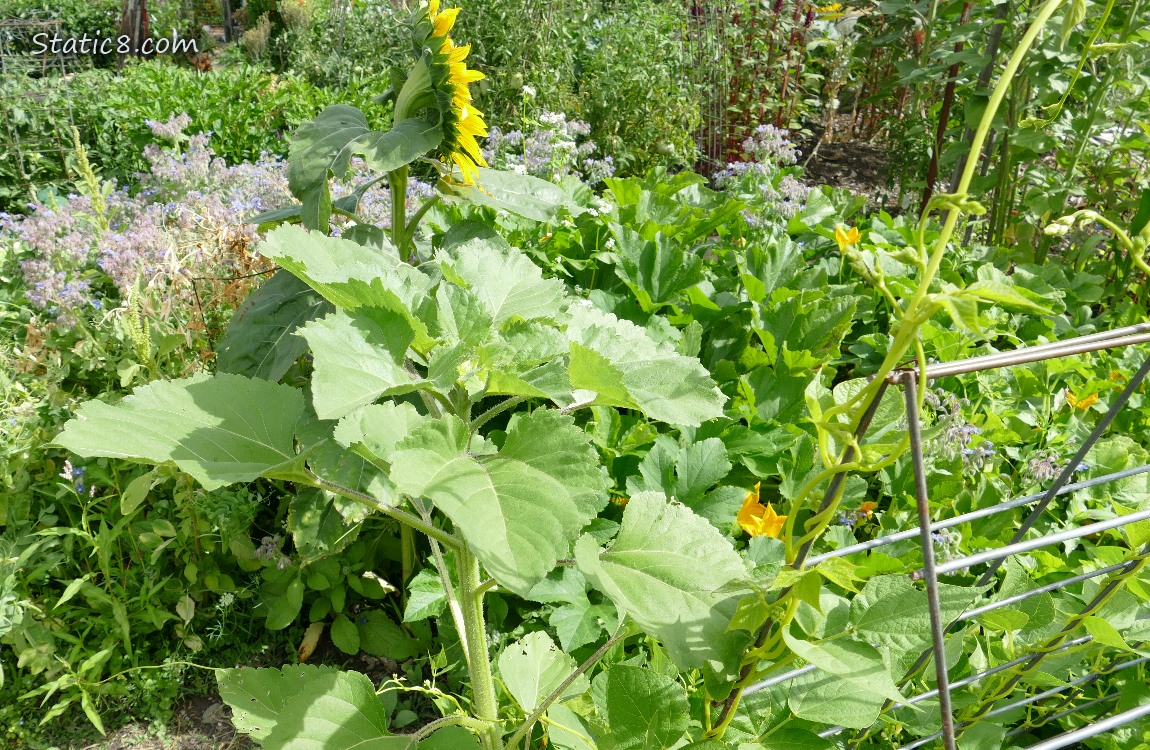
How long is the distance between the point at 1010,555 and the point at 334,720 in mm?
1129

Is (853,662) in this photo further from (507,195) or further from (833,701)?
(507,195)

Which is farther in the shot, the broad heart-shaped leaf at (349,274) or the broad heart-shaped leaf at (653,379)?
the broad heart-shaped leaf at (653,379)

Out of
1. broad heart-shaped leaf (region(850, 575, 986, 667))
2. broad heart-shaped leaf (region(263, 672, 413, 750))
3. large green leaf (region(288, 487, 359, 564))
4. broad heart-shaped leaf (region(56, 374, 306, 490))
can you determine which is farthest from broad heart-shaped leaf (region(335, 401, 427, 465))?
large green leaf (region(288, 487, 359, 564))

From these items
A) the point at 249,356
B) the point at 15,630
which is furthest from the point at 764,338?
the point at 15,630

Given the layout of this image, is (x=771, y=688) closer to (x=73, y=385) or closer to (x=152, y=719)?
(x=152, y=719)

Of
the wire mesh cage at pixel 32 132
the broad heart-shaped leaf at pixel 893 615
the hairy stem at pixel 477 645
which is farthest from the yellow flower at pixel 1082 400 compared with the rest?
the wire mesh cage at pixel 32 132

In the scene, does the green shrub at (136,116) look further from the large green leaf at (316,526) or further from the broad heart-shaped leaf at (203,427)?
the broad heart-shaped leaf at (203,427)

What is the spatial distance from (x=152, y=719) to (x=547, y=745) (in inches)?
39.2

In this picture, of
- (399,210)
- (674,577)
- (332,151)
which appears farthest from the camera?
(399,210)

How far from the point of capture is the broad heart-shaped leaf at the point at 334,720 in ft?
3.42

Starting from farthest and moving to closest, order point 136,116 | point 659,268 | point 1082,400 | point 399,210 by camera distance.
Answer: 1. point 136,116
2. point 659,268
3. point 1082,400
4. point 399,210

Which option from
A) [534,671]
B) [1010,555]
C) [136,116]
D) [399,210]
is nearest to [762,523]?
[1010,555]

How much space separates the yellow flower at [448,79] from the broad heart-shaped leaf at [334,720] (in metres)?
1.14

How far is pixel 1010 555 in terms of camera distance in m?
1.41
